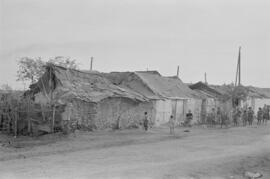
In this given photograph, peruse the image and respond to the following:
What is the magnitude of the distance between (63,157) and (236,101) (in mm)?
29863

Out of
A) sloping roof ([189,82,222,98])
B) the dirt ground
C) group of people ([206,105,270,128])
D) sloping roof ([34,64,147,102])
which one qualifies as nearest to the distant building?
group of people ([206,105,270,128])

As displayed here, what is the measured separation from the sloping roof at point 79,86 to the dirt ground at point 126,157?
2.46 meters

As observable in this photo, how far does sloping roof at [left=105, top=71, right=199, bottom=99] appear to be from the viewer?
29.6 meters

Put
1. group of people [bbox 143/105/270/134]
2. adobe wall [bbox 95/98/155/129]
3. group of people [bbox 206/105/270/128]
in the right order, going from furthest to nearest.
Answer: group of people [bbox 206/105/270/128]
group of people [bbox 143/105/270/134]
adobe wall [bbox 95/98/155/129]

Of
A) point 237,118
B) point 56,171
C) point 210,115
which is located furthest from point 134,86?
point 56,171

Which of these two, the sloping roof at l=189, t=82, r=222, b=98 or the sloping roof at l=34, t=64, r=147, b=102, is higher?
the sloping roof at l=189, t=82, r=222, b=98

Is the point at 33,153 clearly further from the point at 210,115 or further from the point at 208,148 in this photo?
the point at 210,115

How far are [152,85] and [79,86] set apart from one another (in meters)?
8.98

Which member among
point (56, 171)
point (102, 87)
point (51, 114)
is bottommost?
point (56, 171)

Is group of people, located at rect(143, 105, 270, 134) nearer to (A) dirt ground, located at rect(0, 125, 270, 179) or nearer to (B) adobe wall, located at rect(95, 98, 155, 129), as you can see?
(B) adobe wall, located at rect(95, 98, 155, 129)

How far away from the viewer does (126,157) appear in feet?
46.3

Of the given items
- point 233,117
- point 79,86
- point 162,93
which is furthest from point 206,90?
point 79,86

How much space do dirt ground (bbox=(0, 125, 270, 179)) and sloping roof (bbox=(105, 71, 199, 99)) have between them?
29.0 ft

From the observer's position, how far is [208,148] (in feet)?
56.7
